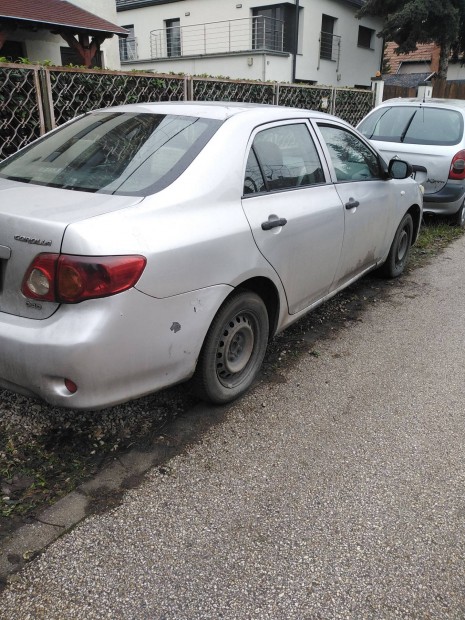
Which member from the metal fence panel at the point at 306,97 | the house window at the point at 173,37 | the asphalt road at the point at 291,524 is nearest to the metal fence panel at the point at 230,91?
the metal fence panel at the point at 306,97

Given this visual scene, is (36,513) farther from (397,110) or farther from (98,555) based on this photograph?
(397,110)

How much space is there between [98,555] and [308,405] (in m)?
1.59

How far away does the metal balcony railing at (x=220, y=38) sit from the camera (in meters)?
23.3

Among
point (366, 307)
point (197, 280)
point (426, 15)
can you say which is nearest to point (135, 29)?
point (426, 15)

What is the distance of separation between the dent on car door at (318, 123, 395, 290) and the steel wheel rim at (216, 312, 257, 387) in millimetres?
1177

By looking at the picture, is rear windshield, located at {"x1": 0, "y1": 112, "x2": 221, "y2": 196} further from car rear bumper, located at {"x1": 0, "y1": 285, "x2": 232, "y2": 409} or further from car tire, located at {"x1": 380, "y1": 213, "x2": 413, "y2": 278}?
car tire, located at {"x1": 380, "y1": 213, "x2": 413, "y2": 278}

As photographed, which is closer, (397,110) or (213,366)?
(213,366)

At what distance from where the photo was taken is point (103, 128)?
3.31m

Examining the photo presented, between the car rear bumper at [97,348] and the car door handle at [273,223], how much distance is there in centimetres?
72

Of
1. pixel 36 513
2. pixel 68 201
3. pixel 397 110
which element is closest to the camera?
pixel 36 513

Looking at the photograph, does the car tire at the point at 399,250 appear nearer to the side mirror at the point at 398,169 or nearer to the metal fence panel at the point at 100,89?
the side mirror at the point at 398,169

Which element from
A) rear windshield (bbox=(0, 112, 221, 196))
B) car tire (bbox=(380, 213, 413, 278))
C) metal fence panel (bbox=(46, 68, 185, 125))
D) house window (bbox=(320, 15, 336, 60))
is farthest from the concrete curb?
house window (bbox=(320, 15, 336, 60))

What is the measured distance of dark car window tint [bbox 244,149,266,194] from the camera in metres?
3.08

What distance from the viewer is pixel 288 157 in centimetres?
353
